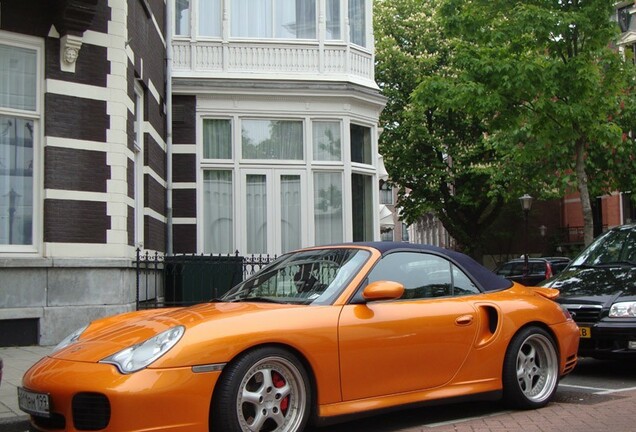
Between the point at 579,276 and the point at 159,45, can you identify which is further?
the point at 159,45

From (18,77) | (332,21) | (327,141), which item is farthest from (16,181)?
(332,21)

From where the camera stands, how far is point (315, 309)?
16.0 feet

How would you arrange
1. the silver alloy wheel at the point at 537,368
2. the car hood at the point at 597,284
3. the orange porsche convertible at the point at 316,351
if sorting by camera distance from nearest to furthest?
the orange porsche convertible at the point at 316,351
the silver alloy wheel at the point at 537,368
the car hood at the point at 597,284

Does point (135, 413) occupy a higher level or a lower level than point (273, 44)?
lower

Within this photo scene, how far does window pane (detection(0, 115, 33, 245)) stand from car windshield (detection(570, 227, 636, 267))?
7091mm

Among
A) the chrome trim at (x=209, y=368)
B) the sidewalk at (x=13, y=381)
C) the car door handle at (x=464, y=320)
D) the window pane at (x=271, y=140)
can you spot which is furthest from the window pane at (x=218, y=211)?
the chrome trim at (x=209, y=368)

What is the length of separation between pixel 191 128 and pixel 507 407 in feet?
35.1

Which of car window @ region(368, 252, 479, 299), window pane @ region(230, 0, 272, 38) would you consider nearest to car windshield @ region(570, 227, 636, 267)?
car window @ region(368, 252, 479, 299)

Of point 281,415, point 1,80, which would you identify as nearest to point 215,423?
point 281,415

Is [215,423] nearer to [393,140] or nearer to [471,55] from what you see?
[471,55]

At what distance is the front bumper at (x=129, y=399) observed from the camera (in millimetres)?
3982

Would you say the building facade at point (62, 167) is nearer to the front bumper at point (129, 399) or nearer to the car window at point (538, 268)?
the front bumper at point (129, 399)

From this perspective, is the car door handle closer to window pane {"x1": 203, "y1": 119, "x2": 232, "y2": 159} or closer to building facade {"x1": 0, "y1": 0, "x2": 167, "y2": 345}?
building facade {"x1": 0, "y1": 0, "x2": 167, "y2": 345}

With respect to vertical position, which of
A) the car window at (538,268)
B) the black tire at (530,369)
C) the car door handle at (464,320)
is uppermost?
the car door handle at (464,320)
